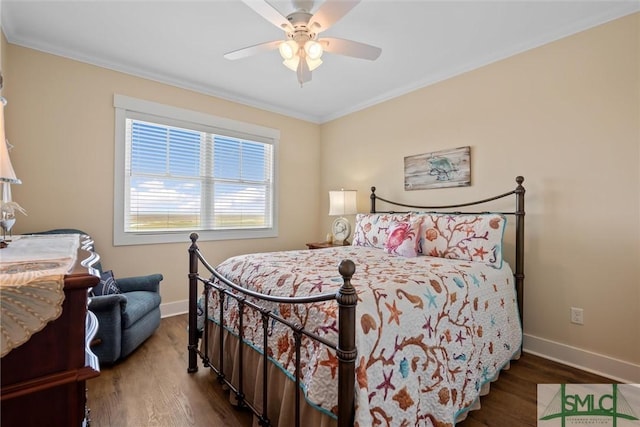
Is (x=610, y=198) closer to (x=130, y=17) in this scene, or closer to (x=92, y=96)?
(x=130, y=17)

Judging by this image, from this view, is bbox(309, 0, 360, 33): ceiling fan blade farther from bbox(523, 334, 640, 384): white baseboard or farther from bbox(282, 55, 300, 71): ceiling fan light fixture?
bbox(523, 334, 640, 384): white baseboard

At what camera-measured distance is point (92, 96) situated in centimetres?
294

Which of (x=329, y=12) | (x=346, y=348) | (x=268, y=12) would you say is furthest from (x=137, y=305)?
(x=329, y=12)

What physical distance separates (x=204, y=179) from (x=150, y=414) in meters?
2.51

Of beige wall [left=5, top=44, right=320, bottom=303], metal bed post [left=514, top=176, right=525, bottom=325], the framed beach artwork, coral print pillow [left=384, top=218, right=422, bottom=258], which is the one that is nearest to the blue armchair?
beige wall [left=5, top=44, right=320, bottom=303]

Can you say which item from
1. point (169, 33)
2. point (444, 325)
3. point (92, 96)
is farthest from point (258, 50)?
point (444, 325)

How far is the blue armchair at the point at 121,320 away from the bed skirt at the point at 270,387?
2.01 ft

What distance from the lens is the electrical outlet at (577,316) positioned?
2.33 metres

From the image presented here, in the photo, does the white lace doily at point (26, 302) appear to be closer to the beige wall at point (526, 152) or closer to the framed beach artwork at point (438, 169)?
the beige wall at point (526, 152)

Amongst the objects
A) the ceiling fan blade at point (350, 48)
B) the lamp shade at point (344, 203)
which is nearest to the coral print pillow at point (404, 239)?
the lamp shade at point (344, 203)

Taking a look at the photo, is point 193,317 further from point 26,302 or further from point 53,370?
point 26,302

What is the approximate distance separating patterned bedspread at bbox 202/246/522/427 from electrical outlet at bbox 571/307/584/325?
0.55 m

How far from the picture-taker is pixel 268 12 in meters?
1.87

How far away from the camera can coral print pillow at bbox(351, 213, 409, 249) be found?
294 centimetres
